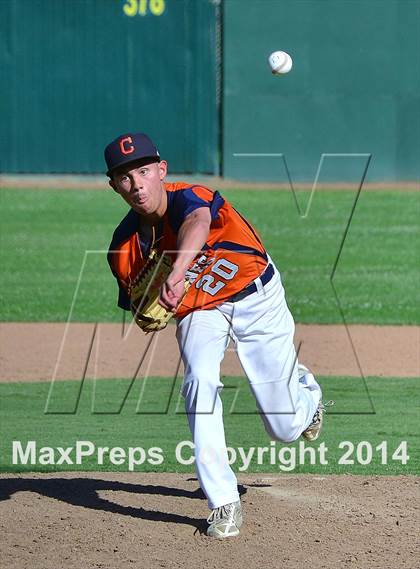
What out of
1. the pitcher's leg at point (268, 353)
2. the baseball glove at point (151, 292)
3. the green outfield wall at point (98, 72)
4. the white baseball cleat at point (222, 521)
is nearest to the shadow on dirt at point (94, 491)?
the white baseball cleat at point (222, 521)

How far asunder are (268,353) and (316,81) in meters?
16.2

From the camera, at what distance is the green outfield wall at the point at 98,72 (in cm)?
2088

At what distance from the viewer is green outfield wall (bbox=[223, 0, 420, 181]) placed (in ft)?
68.9

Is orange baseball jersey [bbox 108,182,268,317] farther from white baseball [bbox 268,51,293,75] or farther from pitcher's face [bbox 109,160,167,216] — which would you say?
white baseball [bbox 268,51,293,75]

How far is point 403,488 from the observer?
6.41m

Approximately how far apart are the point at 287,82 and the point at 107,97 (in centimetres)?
342

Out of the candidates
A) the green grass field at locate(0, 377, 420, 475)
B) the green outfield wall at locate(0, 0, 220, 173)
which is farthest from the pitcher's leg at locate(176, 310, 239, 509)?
the green outfield wall at locate(0, 0, 220, 173)

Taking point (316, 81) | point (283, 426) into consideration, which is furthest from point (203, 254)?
point (316, 81)

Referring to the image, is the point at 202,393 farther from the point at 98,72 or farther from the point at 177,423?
the point at 98,72

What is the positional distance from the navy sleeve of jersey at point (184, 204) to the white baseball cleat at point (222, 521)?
136 cm

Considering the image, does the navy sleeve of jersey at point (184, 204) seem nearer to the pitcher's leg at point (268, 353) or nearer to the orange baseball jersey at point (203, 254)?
the orange baseball jersey at point (203, 254)

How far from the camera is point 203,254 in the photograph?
550 centimetres

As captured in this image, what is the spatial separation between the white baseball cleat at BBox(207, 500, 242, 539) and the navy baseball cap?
1.70 metres

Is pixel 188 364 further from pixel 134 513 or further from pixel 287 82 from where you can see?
pixel 287 82
